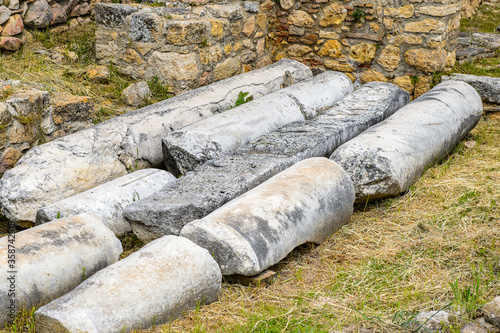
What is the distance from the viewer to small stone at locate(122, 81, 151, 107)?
507 centimetres

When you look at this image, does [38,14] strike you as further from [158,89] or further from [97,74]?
[158,89]

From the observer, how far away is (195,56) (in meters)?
5.45

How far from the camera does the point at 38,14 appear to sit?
5.43 meters

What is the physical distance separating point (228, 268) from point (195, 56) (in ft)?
10.5

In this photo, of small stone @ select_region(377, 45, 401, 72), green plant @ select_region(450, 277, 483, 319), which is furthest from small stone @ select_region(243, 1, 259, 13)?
green plant @ select_region(450, 277, 483, 319)

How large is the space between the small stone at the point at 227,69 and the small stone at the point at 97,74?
1241 mm

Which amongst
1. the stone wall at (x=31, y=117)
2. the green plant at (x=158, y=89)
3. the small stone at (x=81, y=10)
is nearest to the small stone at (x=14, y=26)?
the small stone at (x=81, y=10)

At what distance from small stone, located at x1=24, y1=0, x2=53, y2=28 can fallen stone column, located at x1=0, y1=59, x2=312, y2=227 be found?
1.98m

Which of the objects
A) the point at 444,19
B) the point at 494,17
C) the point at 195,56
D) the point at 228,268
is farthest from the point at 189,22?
the point at 494,17

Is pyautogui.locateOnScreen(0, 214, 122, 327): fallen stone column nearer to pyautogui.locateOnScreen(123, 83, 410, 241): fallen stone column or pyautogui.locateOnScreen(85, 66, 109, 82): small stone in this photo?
pyautogui.locateOnScreen(123, 83, 410, 241): fallen stone column

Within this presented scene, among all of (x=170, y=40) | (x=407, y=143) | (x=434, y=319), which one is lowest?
(x=434, y=319)

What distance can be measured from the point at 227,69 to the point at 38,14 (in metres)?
2.17

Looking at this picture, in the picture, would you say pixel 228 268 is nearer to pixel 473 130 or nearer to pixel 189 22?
pixel 189 22

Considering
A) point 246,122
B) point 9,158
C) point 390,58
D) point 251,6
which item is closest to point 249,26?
point 251,6
